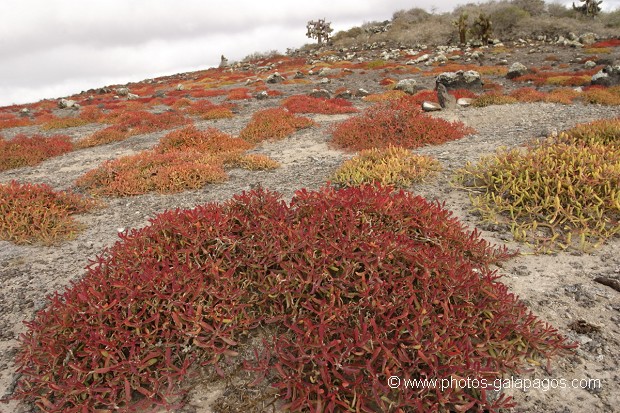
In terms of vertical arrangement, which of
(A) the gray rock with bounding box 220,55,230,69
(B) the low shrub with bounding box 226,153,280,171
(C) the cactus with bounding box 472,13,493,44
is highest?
(A) the gray rock with bounding box 220,55,230,69

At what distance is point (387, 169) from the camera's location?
8.79 m

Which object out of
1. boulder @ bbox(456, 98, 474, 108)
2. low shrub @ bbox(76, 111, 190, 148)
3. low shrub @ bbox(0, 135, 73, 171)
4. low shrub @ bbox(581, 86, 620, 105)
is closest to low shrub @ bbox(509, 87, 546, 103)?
low shrub @ bbox(581, 86, 620, 105)

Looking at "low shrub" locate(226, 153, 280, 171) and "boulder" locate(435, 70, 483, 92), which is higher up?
"boulder" locate(435, 70, 483, 92)

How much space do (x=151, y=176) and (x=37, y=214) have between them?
320cm

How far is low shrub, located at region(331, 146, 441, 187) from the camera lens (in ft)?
28.1

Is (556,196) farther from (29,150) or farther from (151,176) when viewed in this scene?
(29,150)

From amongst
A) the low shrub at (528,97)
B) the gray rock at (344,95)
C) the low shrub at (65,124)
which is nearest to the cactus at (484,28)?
the gray rock at (344,95)

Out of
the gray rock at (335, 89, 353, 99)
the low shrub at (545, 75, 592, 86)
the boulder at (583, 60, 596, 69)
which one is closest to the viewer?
the low shrub at (545, 75, 592, 86)

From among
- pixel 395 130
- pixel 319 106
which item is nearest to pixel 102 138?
pixel 319 106

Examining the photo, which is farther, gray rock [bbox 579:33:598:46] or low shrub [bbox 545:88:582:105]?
gray rock [bbox 579:33:598:46]

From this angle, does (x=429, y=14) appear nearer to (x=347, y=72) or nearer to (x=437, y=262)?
(x=347, y=72)

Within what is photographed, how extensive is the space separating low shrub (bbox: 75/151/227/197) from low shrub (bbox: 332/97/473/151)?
14.9 feet

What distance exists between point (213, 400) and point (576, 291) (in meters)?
4.37

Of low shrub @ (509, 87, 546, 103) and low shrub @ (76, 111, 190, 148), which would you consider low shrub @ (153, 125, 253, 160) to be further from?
low shrub @ (509, 87, 546, 103)
